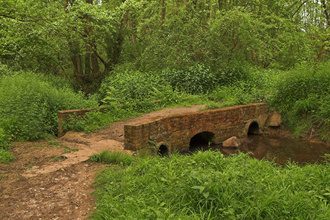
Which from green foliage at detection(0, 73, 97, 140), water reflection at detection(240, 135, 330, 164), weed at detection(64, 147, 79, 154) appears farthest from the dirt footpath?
water reflection at detection(240, 135, 330, 164)

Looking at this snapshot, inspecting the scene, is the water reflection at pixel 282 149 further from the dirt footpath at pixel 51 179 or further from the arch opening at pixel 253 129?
the dirt footpath at pixel 51 179

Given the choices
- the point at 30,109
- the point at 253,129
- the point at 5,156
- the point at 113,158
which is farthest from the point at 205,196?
the point at 253,129

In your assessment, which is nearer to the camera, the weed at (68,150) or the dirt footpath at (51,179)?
the dirt footpath at (51,179)

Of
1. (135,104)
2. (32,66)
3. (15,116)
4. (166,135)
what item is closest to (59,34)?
(32,66)

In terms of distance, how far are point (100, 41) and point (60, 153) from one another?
961cm

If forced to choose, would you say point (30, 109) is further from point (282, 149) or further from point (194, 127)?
point (282, 149)

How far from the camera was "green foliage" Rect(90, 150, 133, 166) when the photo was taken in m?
4.84

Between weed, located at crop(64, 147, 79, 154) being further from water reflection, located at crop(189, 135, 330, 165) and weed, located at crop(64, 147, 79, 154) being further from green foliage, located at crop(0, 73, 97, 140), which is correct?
water reflection, located at crop(189, 135, 330, 165)

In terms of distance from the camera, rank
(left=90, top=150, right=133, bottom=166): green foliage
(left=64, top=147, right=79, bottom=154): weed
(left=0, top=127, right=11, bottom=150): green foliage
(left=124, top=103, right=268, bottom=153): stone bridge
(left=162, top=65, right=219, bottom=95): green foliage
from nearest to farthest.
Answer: (left=90, top=150, right=133, bottom=166): green foliage, (left=0, top=127, right=11, bottom=150): green foliage, (left=64, top=147, right=79, bottom=154): weed, (left=124, top=103, right=268, bottom=153): stone bridge, (left=162, top=65, right=219, bottom=95): green foliage

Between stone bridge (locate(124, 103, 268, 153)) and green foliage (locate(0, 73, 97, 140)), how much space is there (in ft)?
7.87

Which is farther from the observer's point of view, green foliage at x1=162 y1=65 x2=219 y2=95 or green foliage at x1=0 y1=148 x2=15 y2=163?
green foliage at x1=162 y1=65 x2=219 y2=95

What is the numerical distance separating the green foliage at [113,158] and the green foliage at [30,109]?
2.05m

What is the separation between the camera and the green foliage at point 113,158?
4843 mm

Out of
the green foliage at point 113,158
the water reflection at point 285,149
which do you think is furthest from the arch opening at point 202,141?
the green foliage at point 113,158
